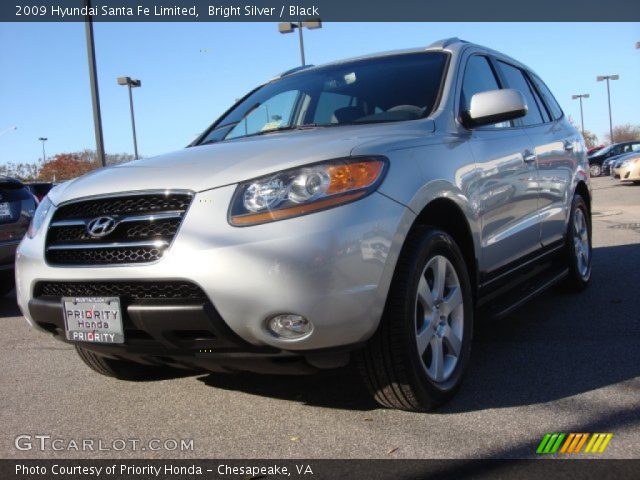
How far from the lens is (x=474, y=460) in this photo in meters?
2.44

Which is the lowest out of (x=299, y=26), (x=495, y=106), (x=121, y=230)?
(x=121, y=230)

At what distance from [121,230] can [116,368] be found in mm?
1235

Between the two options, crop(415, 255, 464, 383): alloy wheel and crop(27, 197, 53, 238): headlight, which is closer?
crop(415, 255, 464, 383): alloy wheel

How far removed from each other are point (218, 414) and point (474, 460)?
1.25 m

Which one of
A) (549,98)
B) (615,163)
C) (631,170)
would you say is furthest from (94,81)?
(615,163)

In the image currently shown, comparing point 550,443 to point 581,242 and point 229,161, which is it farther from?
point 581,242

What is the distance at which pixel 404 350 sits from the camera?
2676 millimetres

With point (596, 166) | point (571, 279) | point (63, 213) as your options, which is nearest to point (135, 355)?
point (63, 213)

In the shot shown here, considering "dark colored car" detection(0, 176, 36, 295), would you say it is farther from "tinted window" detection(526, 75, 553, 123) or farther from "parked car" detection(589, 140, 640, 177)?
"parked car" detection(589, 140, 640, 177)

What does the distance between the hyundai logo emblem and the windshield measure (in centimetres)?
135

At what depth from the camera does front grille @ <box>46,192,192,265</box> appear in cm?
258

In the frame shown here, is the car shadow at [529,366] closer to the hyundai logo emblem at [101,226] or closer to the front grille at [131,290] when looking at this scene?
the front grille at [131,290]

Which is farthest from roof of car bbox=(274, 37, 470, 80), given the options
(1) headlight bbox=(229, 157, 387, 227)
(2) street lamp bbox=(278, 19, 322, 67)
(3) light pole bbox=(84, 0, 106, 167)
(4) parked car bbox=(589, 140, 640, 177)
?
(4) parked car bbox=(589, 140, 640, 177)

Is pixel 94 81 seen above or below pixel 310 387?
above
